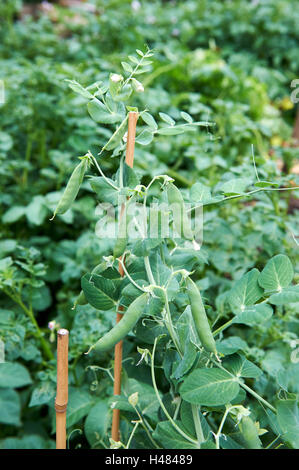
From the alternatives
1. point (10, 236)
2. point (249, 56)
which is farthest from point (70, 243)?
point (249, 56)

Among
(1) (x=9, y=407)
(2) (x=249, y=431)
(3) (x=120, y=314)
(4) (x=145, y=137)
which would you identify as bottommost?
(1) (x=9, y=407)

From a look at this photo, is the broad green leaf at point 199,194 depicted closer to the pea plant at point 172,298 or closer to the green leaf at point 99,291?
the pea plant at point 172,298

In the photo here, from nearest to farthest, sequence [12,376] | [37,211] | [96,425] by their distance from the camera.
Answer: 1. [96,425]
2. [12,376]
3. [37,211]

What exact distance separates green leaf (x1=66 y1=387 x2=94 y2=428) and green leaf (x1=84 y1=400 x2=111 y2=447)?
0.03 meters

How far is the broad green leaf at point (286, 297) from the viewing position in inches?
23.6

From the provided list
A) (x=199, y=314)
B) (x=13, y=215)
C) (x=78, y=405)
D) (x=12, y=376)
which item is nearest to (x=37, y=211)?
(x=13, y=215)

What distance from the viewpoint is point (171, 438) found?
614 millimetres

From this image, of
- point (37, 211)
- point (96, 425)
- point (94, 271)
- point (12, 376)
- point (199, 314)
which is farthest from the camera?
point (37, 211)

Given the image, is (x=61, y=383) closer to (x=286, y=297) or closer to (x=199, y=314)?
(x=199, y=314)

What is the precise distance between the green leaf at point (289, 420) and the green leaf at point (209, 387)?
3.5 inches

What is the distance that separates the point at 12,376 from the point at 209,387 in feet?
1.81

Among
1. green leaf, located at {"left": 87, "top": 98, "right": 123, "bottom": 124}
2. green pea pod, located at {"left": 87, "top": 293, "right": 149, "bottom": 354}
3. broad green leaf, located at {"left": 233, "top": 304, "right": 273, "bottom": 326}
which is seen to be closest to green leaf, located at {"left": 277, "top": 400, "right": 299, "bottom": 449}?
broad green leaf, located at {"left": 233, "top": 304, "right": 273, "bottom": 326}

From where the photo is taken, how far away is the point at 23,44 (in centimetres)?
246
